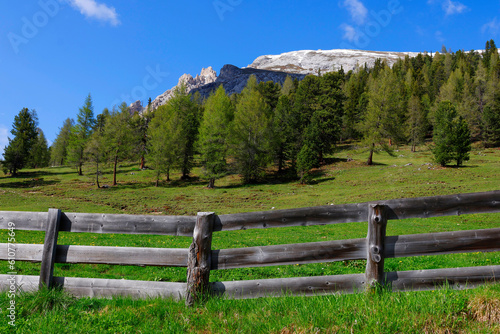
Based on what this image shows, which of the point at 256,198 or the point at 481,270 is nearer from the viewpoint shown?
the point at 481,270

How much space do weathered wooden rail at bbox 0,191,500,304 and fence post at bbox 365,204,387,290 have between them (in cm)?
1

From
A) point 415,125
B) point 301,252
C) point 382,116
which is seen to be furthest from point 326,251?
point 415,125

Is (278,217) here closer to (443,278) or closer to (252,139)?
(443,278)

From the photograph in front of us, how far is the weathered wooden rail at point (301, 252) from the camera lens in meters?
4.21

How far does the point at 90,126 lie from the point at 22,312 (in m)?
66.9

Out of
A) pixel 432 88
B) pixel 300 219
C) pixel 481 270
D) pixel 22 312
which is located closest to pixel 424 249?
pixel 481 270

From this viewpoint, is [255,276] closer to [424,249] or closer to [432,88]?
[424,249]

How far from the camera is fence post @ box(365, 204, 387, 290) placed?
4.19 meters

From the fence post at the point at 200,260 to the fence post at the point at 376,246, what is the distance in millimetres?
2421

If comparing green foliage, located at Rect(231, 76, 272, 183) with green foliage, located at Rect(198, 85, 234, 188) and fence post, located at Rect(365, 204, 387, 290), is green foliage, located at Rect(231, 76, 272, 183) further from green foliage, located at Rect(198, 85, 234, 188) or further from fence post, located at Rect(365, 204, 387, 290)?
fence post, located at Rect(365, 204, 387, 290)

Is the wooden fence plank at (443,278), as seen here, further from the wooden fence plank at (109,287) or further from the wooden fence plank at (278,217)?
the wooden fence plank at (109,287)

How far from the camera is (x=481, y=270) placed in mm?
4203

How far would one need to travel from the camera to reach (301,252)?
14.2ft

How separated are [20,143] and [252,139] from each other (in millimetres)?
47924
